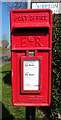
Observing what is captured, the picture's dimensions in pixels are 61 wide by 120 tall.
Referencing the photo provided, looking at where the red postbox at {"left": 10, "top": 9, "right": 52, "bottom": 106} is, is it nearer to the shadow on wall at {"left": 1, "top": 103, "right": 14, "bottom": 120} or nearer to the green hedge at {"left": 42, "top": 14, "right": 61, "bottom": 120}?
the green hedge at {"left": 42, "top": 14, "right": 61, "bottom": 120}

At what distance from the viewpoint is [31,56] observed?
283 cm

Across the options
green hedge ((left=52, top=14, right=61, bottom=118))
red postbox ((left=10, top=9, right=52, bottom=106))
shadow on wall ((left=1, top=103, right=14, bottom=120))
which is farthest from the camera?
shadow on wall ((left=1, top=103, right=14, bottom=120))

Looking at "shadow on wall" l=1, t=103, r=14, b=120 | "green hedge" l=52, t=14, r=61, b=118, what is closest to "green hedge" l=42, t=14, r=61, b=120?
"green hedge" l=52, t=14, r=61, b=118

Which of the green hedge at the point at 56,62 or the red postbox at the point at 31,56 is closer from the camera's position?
the red postbox at the point at 31,56

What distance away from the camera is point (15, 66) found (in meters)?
2.88

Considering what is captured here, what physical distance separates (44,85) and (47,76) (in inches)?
4.6

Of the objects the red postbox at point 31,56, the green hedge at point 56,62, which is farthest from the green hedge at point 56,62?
the red postbox at point 31,56

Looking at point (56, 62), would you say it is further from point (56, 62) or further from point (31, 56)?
point (31, 56)

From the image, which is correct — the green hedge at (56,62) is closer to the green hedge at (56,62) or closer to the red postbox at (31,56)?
the green hedge at (56,62)

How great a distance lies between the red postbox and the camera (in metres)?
2.81

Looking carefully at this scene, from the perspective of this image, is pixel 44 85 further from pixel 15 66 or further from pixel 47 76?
pixel 15 66

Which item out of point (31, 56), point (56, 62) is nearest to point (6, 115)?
point (56, 62)

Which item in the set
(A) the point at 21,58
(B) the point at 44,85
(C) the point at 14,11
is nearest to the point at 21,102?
(B) the point at 44,85

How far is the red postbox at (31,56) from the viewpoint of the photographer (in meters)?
2.81
